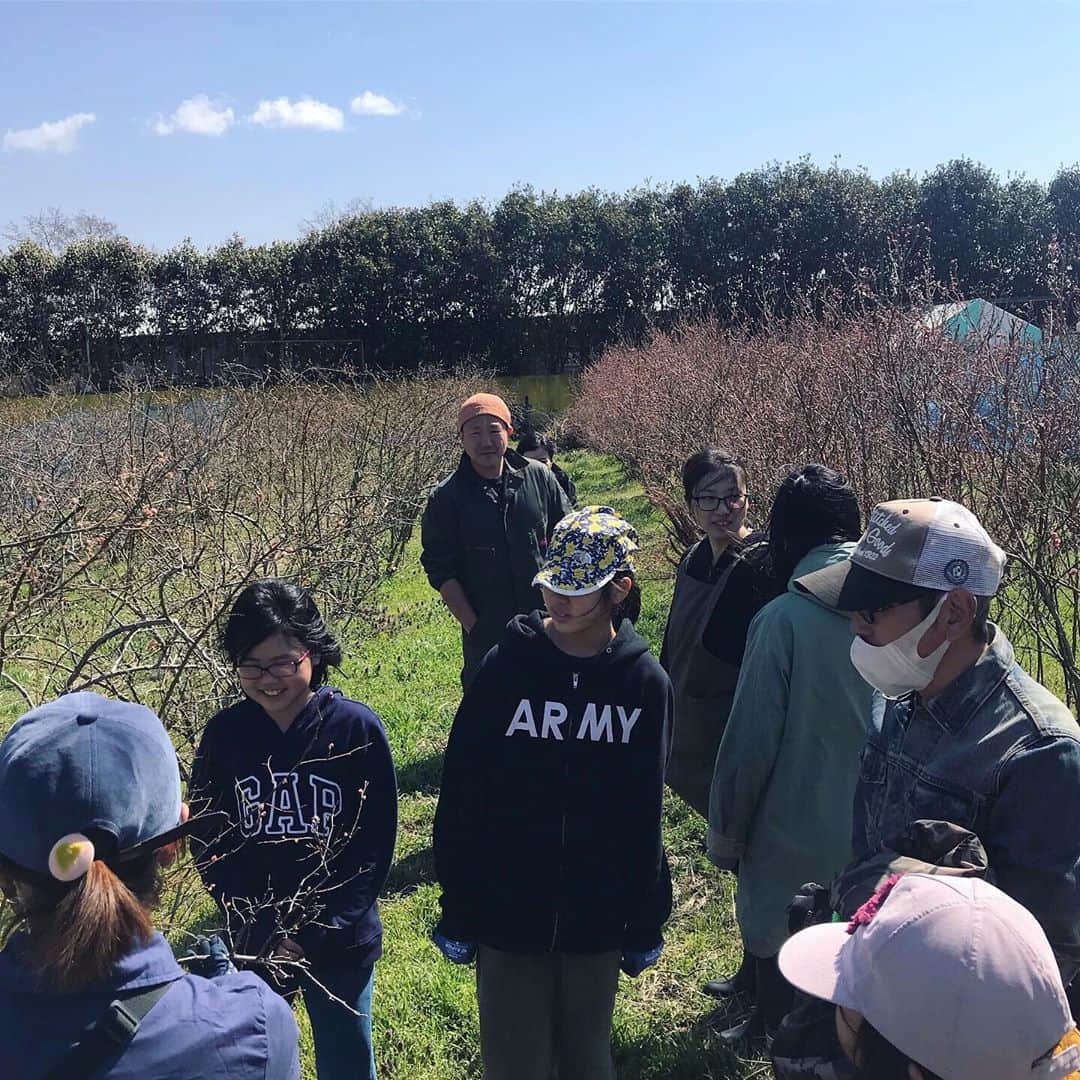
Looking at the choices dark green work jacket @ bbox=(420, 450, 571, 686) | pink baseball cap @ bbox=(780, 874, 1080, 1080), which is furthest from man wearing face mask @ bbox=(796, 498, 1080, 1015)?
dark green work jacket @ bbox=(420, 450, 571, 686)

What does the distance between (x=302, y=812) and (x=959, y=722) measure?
166cm

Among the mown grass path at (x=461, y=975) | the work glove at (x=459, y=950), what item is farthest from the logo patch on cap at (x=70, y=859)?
the mown grass path at (x=461, y=975)

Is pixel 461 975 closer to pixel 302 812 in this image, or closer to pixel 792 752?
pixel 302 812

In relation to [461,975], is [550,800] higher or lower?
higher

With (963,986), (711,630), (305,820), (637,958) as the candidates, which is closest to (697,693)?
(711,630)

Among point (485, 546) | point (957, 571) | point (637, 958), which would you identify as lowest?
point (637, 958)

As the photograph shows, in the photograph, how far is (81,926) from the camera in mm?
1217

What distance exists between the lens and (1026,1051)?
108cm

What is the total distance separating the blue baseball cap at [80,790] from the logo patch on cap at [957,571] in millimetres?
1430

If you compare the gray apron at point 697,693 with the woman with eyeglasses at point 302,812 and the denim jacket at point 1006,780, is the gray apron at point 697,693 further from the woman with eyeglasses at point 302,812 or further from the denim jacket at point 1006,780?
the denim jacket at point 1006,780

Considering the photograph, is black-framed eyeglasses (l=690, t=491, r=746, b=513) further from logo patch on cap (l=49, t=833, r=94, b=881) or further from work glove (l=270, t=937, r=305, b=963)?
logo patch on cap (l=49, t=833, r=94, b=881)

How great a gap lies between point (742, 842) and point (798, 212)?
3211 cm

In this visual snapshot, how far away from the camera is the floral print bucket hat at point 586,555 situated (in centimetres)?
224

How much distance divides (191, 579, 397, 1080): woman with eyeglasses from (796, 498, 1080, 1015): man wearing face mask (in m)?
1.30
